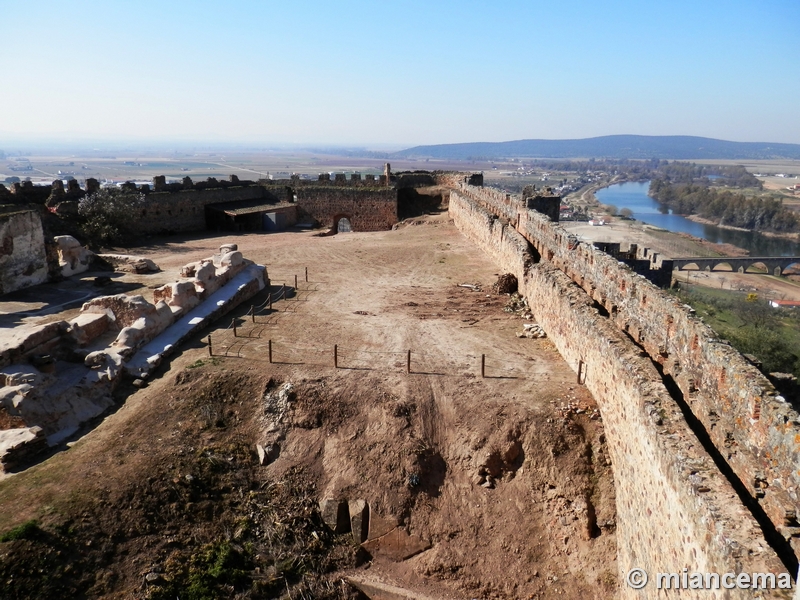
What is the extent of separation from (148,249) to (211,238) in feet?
11.6

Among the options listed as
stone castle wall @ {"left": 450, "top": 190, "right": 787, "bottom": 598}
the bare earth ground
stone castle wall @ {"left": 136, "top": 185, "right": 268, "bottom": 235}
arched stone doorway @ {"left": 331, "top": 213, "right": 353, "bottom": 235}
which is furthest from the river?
the bare earth ground

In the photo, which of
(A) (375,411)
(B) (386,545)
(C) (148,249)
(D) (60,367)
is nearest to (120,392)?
(D) (60,367)

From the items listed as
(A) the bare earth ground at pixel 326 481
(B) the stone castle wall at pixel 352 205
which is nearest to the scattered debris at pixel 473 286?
(A) the bare earth ground at pixel 326 481

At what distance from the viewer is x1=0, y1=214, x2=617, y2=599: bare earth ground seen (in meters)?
7.06

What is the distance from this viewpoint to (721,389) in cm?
643

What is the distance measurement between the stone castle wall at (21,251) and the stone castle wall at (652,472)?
1463 cm

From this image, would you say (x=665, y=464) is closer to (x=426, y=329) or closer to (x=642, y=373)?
(x=642, y=373)

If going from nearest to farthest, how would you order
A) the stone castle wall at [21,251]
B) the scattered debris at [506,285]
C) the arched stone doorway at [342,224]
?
1. the scattered debris at [506,285]
2. the stone castle wall at [21,251]
3. the arched stone doorway at [342,224]

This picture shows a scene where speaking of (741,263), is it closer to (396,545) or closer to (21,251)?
(396,545)

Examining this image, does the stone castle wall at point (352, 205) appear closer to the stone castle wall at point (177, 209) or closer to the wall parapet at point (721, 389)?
the stone castle wall at point (177, 209)

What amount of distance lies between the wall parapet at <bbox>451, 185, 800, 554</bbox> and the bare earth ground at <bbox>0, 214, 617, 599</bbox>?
1.54 metres

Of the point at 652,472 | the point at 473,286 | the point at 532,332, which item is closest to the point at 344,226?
the point at 473,286

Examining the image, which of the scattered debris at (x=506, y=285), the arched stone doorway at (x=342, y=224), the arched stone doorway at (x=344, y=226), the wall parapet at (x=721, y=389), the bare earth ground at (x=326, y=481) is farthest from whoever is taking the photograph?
the arched stone doorway at (x=344, y=226)

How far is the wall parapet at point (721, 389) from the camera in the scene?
509cm
